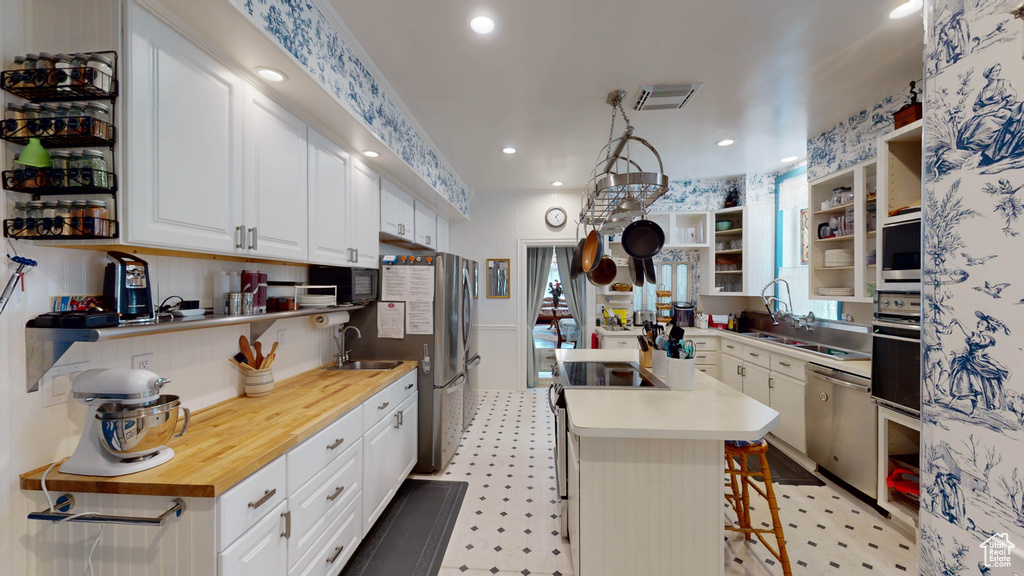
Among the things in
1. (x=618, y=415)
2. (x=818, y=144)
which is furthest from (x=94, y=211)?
(x=818, y=144)

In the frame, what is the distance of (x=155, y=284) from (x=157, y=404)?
1.82 feet

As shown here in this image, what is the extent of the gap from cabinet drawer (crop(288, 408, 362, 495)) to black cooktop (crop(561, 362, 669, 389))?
1097mm

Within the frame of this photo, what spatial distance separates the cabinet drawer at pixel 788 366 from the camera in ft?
9.36

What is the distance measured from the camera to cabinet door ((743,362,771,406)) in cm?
324

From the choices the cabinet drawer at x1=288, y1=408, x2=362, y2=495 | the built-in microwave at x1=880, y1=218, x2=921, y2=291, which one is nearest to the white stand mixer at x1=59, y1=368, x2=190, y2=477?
the cabinet drawer at x1=288, y1=408, x2=362, y2=495

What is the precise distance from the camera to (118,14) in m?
1.05

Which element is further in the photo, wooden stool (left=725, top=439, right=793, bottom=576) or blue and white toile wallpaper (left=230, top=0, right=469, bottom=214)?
wooden stool (left=725, top=439, right=793, bottom=576)

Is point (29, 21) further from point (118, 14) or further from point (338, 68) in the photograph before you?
point (338, 68)

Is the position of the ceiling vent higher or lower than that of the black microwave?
higher

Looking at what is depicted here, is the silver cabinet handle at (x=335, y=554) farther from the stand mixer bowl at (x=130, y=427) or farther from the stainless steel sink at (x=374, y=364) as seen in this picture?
the stainless steel sink at (x=374, y=364)

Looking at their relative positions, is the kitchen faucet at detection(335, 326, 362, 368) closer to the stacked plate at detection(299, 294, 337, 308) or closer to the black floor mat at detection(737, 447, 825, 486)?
the stacked plate at detection(299, 294, 337, 308)

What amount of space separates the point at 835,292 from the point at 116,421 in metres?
4.11

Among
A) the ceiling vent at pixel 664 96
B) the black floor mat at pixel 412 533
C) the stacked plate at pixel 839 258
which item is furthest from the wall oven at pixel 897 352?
the black floor mat at pixel 412 533

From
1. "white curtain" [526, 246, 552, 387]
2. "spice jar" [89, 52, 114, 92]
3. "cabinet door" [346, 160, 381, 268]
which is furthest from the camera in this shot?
"white curtain" [526, 246, 552, 387]
